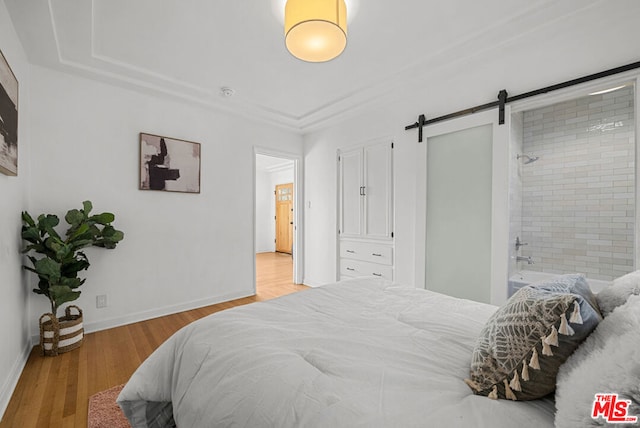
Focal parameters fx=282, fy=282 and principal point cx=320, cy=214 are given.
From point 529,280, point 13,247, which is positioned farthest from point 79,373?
point 529,280

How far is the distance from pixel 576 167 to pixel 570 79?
167cm

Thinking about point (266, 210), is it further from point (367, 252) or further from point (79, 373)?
point (79, 373)

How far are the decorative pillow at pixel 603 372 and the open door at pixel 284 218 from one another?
24.0 ft

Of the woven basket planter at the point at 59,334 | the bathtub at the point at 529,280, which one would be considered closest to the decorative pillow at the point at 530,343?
the bathtub at the point at 529,280

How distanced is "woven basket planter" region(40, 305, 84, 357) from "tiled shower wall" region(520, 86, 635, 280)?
4601 mm

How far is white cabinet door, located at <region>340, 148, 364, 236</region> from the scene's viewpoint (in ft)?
12.4

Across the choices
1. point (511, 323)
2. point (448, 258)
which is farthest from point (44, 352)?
point (448, 258)

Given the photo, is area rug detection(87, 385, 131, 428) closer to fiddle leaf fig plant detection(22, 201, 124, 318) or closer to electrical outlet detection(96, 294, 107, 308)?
fiddle leaf fig plant detection(22, 201, 124, 318)

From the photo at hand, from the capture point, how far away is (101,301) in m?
2.83

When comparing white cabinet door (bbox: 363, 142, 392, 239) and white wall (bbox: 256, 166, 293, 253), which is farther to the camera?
white wall (bbox: 256, 166, 293, 253)

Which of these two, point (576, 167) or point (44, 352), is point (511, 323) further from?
point (576, 167)

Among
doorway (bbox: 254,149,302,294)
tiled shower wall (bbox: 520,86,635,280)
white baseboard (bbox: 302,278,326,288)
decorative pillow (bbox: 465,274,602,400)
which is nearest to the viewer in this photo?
decorative pillow (bbox: 465,274,602,400)

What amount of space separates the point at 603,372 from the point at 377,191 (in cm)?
306

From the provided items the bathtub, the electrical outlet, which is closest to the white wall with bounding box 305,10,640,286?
the bathtub
